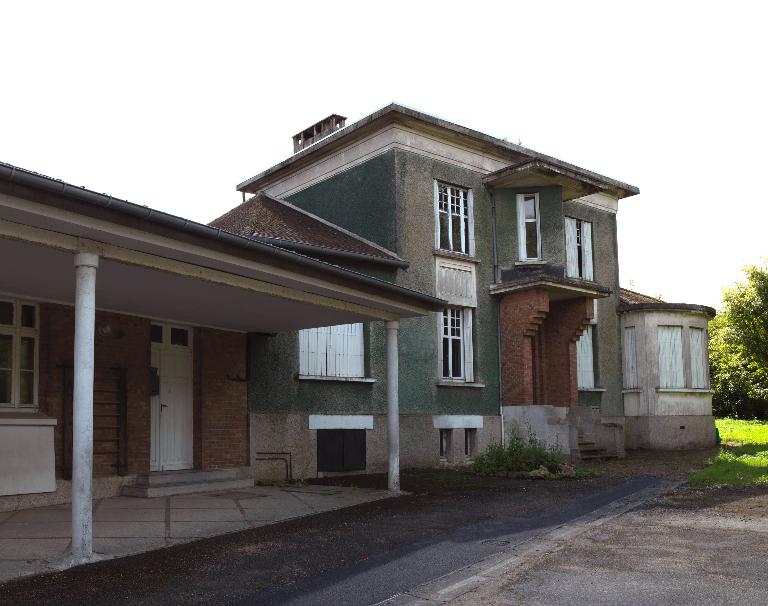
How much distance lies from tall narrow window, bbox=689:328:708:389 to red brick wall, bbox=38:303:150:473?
639 inches

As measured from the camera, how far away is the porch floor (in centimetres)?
719

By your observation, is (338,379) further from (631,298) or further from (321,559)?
(631,298)

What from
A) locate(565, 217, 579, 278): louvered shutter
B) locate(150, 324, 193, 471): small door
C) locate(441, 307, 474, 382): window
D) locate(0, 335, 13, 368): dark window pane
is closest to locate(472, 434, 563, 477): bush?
locate(441, 307, 474, 382): window

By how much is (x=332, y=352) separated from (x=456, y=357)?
3694mm

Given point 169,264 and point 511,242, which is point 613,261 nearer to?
point 511,242

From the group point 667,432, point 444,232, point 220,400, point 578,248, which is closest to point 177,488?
point 220,400

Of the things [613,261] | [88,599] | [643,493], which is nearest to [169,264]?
[88,599]

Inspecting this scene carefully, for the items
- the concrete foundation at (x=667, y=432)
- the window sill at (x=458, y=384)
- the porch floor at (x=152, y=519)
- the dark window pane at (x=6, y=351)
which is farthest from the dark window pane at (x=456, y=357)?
the dark window pane at (x=6, y=351)

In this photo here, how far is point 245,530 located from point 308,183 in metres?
11.8

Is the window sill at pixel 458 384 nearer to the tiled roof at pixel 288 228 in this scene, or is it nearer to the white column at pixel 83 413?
the tiled roof at pixel 288 228

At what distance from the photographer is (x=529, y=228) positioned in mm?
18859

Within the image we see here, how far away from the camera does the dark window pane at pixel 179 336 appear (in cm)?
1290

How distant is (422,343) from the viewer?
55.2 feet

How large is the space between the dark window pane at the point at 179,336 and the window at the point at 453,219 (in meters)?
6.45
